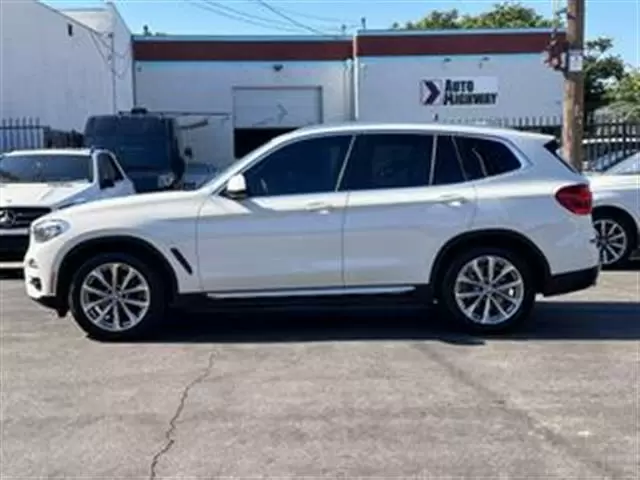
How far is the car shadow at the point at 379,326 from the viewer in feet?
28.5

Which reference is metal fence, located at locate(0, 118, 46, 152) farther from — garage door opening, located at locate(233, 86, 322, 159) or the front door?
garage door opening, located at locate(233, 86, 322, 159)

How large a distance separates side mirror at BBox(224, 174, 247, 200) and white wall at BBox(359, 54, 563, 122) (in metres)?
31.0

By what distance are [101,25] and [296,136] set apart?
1070 inches

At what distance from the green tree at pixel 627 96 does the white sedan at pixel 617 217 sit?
23.8 metres

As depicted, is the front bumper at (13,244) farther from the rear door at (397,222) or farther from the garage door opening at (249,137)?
the garage door opening at (249,137)

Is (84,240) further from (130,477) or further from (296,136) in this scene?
(130,477)

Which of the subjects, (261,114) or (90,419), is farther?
(261,114)

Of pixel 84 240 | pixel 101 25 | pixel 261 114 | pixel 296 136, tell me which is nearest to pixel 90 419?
pixel 84 240

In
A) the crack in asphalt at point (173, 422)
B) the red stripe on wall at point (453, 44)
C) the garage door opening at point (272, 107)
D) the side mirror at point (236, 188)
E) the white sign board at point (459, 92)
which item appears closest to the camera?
the crack in asphalt at point (173, 422)

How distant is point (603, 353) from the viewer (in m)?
8.01

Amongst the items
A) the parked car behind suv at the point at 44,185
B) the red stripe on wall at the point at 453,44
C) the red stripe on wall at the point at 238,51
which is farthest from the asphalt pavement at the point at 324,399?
the red stripe on wall at the point at 238,51

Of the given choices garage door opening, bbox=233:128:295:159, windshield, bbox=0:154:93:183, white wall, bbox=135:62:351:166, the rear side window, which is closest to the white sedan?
the rear side window

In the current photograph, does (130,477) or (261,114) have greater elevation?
(261,114)

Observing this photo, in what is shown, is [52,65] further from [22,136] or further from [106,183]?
[106,183]
